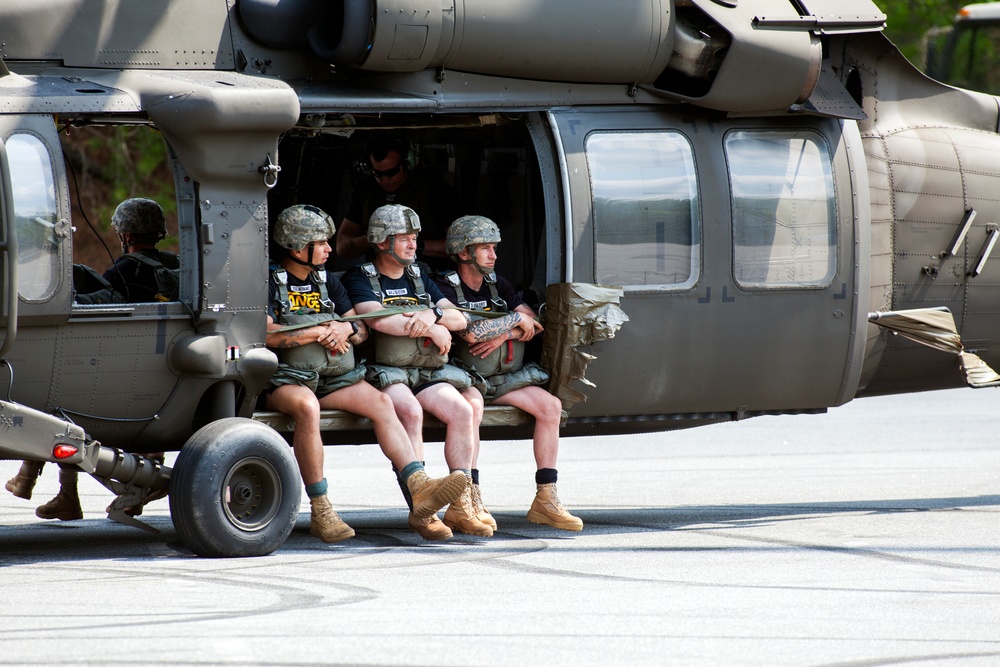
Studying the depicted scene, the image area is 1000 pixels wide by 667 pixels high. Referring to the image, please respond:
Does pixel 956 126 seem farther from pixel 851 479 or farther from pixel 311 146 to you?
pixel 311 146

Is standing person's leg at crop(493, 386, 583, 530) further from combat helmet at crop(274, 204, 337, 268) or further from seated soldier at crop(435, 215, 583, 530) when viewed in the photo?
combat helmet at crop(274, 204, 337, 268)

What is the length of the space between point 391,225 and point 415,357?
2.52 ft

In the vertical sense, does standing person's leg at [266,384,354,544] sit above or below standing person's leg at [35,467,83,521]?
above

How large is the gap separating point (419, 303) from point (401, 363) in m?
0.42

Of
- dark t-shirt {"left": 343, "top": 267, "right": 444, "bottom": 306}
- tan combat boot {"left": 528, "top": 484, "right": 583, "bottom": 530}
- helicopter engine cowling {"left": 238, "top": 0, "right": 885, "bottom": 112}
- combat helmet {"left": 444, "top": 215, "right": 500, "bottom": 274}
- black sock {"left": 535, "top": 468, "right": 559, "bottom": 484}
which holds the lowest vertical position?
tan combat boot {"left": 528, "top": 484, "right": 583, "bottom": 530}

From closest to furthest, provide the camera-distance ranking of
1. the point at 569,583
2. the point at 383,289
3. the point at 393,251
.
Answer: the point at 569,583 → the point at 393,251 → the point at 383,289

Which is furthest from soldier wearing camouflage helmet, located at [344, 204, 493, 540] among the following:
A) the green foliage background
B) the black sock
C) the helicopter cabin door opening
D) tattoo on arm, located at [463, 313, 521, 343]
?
the green foliage background

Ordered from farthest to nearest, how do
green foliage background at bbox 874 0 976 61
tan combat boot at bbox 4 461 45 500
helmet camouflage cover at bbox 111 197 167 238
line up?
green foliage background at bbox 874 0 976 61, tan combat boot at bbox 4 461 45 500, helmet camouflage cover at bbox 111 197 167 238

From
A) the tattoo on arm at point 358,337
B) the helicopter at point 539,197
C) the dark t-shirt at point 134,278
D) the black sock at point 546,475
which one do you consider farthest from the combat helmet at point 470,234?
the dark t-shirt at point 134,278

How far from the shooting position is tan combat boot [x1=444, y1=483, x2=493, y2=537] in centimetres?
877

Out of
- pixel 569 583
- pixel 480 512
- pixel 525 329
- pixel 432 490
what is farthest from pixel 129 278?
pixel 569 583

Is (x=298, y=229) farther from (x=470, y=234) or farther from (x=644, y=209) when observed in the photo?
(x=644, y=209)

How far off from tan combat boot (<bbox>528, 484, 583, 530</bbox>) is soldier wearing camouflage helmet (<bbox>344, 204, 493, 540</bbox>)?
61cm

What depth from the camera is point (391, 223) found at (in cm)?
883
